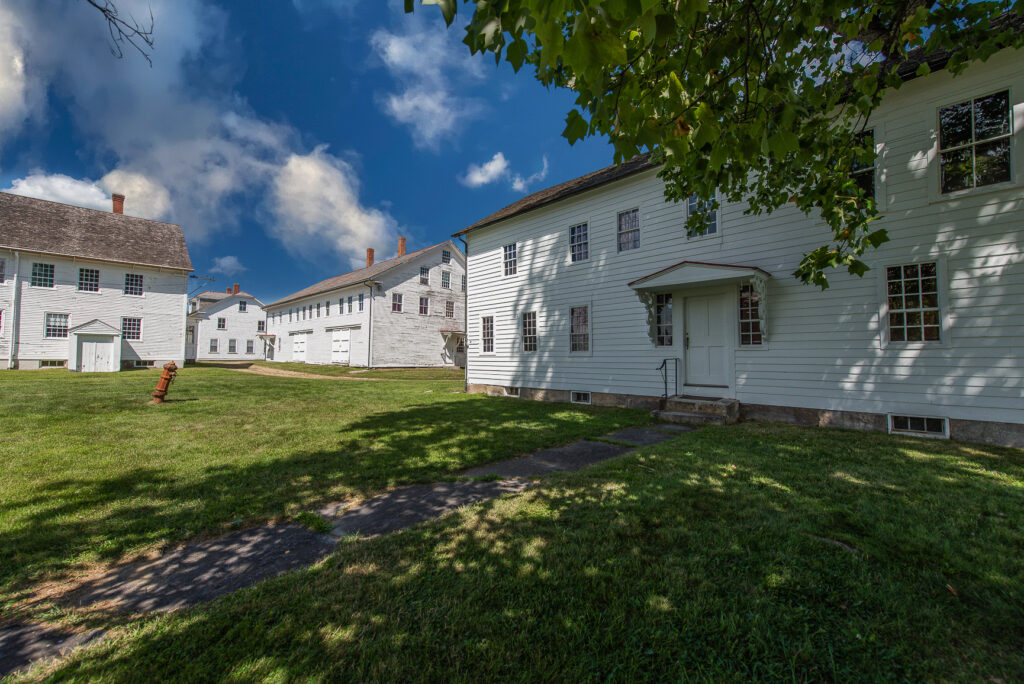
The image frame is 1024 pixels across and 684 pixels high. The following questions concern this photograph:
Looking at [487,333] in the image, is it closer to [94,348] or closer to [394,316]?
[394,316]

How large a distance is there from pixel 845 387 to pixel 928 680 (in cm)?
734

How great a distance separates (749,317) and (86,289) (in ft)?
104

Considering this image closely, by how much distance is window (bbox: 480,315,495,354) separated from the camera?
48.1ft

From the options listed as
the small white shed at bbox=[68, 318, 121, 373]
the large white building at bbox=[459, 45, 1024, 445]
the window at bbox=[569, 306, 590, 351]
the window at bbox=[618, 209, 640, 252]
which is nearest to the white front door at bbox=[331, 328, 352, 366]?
the small white shed at bbox=[68, 318, 121, 373]

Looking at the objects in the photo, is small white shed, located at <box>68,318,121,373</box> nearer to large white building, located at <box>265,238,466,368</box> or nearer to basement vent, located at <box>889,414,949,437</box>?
large white building, located at <box>265,238,466,368</box>

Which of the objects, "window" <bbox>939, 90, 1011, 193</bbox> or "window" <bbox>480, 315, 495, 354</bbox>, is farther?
"window" <bbox>480, 315, 495, 354</bbox>

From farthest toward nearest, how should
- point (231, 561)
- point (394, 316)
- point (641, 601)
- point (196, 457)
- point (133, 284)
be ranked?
point (394, 316)
point (133, 284)
point (196, 457)
point (231, 561)
point (641, 601)

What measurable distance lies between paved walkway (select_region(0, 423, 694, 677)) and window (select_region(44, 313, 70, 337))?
27.8 m

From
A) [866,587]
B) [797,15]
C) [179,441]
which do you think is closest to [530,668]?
[866,587]

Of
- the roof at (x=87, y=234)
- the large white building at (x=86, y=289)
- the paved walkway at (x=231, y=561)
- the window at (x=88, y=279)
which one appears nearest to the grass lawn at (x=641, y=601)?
the paved walkway at (x=231, y=561)

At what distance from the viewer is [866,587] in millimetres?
2379

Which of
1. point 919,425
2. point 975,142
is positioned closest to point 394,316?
point 919,425

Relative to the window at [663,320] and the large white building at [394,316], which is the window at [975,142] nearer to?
the window at [663,320]

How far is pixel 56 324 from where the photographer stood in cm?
2059
